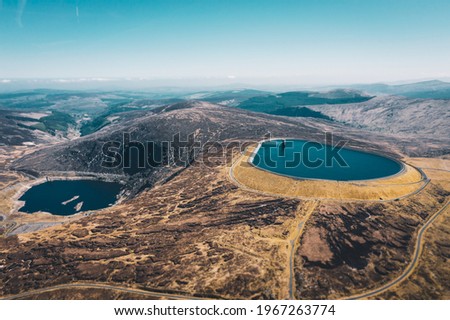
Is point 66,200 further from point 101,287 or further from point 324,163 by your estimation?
point 324,163

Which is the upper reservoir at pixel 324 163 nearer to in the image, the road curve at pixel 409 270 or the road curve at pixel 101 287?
the road curve at pixel 409 270

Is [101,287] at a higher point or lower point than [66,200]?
higher

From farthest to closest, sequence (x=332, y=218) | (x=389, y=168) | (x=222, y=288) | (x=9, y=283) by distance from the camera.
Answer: (x=389, y=168) < (x=332, y=218) < (x=9, y=283) < (x=222, y=288)

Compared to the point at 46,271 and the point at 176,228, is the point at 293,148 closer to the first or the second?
the point at 176,228

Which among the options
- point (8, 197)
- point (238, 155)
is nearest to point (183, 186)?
point (238, 155)

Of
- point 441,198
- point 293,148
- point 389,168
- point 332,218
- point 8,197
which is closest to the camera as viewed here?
point 332,218

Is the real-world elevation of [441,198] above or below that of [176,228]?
above

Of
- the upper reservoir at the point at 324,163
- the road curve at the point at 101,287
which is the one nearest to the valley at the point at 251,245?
the road curve at the point at 101,287

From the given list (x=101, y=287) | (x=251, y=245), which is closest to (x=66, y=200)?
(x=101, y=287)

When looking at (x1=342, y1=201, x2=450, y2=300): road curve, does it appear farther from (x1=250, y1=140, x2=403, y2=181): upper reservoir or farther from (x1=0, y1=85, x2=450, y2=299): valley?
(x1=250, y1=140, x2=403, y2=181): upper reservoir
